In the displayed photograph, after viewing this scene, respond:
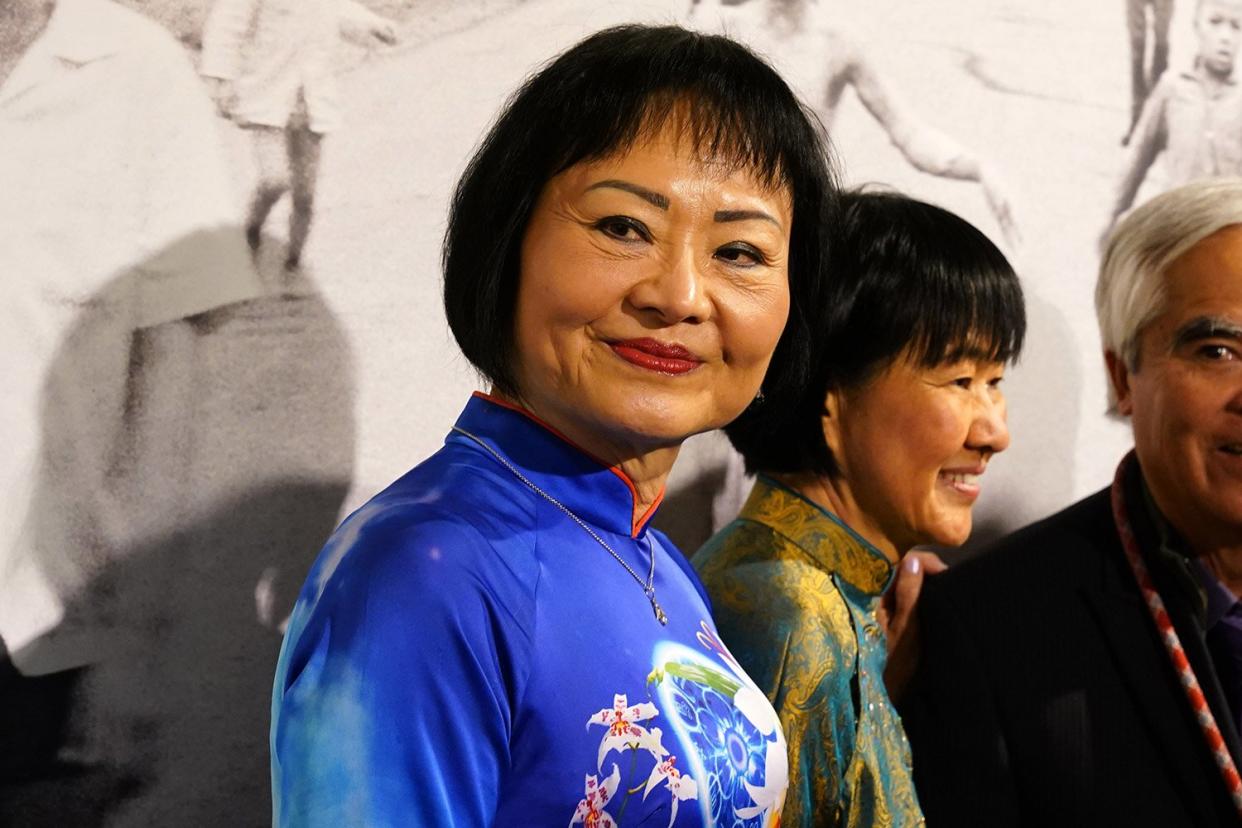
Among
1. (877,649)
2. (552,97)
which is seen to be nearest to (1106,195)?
(877,649)

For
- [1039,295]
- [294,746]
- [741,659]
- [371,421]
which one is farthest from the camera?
[1039,295]

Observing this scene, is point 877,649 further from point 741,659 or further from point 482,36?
point 482,36

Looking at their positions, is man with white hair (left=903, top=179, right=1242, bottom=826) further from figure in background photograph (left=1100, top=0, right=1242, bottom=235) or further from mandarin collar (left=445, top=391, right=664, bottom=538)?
mandarin collar (left=445, top=391, right=664, bottom=538)

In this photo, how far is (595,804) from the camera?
1028 millimetres

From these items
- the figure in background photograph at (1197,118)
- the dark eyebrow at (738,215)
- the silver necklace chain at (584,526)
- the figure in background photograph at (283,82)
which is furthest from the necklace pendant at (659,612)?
the figure in background photograph at (1197,118)

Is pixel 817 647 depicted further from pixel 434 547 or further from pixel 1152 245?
pixel 1152 245

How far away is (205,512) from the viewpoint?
158 centimetres

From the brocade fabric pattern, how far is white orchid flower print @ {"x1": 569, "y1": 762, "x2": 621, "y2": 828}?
1.46 ft

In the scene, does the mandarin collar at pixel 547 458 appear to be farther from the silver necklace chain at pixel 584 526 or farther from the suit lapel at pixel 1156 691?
the suit lapel at pixel 1156 691

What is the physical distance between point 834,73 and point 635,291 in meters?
1.10

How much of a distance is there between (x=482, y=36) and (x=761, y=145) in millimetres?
708

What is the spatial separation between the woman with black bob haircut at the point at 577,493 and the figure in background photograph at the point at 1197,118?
1.36 m

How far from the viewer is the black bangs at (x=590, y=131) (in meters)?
1.15

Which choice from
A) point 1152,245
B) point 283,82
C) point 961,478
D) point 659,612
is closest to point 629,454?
point 659,612
